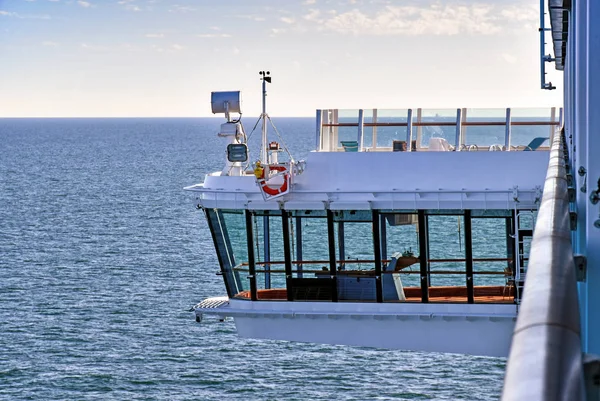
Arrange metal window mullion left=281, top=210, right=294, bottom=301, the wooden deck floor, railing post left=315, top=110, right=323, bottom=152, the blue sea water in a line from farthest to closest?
the blue sea water < railing post left=315, top=110, right=323, bottom=152 < metal window mullion left=281, top=210, right=294, bottom=301 < the wooden deck floor

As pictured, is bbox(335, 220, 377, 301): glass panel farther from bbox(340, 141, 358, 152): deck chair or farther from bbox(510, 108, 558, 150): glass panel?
bbox(510, 108, 558, 150): glass panel

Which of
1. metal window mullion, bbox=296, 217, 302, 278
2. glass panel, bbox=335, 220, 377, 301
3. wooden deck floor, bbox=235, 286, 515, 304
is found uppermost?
metal window mullion, bbox=296, 217, 302, 278

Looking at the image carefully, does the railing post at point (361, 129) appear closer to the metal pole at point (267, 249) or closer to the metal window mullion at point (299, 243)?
the metal window mullion at point (299, 243)

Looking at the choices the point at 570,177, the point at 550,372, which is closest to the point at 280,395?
the point at 570,177

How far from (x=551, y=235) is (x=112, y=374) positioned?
3780 cm

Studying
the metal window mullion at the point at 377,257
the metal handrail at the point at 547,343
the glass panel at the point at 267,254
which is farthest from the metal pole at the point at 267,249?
the metal handrail at the point at 547,343

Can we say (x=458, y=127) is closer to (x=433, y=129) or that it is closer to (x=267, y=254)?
(x=433, y=129)

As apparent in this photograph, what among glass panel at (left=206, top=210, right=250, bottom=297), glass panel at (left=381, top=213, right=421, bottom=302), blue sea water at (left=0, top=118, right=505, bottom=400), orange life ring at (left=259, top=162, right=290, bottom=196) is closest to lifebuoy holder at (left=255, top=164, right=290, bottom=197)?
orange life ring at (left=259, top=162, right=290, bottom=196)

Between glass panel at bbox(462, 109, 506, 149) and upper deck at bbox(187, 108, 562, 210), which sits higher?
glass panel at bbox(462, 109, 506, 149)

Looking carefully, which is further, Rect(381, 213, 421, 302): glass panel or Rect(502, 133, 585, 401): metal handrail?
Rect(381, 213, 421, 302): glass panel

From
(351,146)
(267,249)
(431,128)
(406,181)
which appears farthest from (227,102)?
(406,181)

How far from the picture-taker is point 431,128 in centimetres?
2647

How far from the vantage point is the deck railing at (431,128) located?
85.3 ft

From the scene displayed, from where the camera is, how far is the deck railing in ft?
85.3
